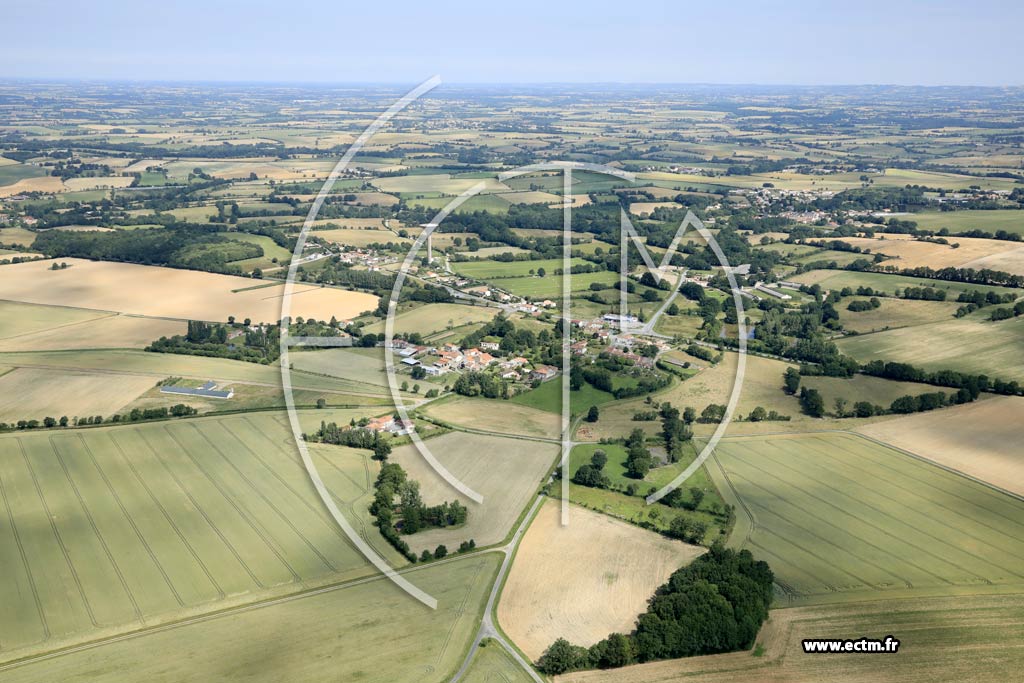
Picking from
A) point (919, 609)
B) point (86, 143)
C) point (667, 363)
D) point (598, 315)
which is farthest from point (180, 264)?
point (86, 143)

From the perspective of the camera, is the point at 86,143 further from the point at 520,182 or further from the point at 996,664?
the point at 996,664

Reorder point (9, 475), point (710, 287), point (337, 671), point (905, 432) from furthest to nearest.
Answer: point (710, 287), point (905, 432), point (9, 475), point (337, 671)

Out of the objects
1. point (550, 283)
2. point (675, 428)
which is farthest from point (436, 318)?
point (675, 428)

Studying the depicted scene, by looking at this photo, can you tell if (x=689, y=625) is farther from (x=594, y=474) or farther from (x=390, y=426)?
(x=390, y=426)

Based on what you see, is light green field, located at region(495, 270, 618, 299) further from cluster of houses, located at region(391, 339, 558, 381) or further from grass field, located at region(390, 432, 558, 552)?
grass field, located at region(390, 432, 558, 552)

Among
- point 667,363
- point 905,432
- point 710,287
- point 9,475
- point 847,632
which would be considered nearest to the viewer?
point 847,632

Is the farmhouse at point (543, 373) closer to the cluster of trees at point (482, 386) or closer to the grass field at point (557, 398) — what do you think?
the grass field at point (557, 398)

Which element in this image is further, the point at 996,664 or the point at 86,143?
the point at 86,143
